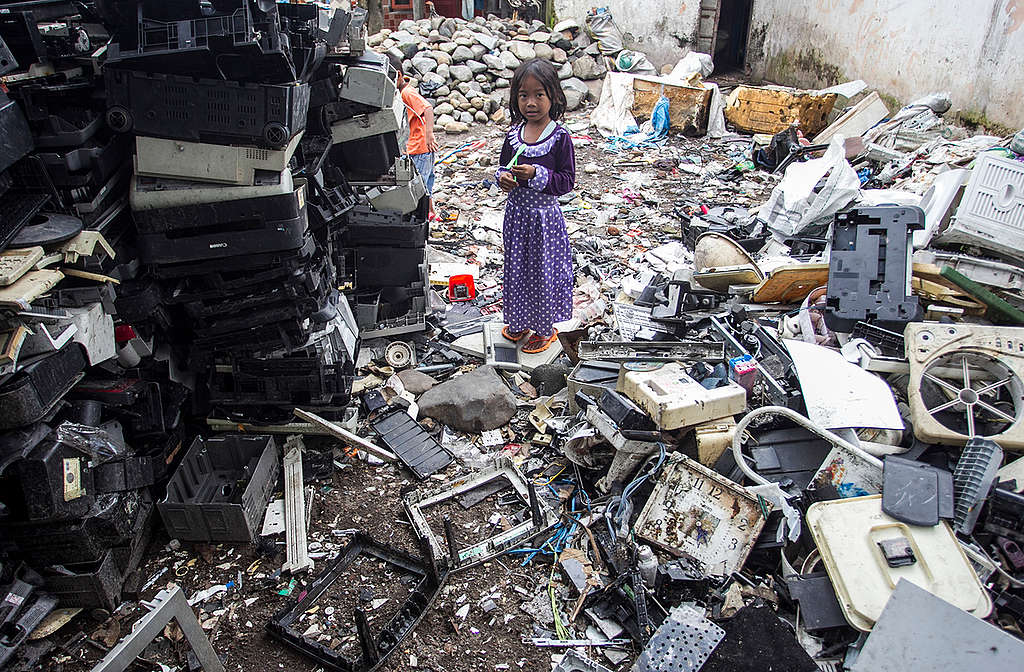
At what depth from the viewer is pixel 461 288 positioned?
566 centimetres

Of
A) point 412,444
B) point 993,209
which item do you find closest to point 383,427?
point 412,444

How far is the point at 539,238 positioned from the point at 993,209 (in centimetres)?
290

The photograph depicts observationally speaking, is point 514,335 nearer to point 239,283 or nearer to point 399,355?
point 399,355

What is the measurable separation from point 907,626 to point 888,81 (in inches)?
373

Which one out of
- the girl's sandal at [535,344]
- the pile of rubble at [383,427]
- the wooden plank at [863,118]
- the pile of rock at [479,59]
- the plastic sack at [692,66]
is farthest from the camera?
the plastic sack at [692,66]

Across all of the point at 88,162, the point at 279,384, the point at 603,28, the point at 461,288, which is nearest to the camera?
the point at 88,162

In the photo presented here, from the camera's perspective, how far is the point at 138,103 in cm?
290

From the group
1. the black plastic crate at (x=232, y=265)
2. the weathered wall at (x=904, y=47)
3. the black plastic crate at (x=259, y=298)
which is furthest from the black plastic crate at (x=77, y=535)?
the weathered wall at (x=904, y=47)

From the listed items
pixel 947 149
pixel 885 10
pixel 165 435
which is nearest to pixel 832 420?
pixel 165 435

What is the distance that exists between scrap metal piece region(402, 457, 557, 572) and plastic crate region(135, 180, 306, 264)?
151cm

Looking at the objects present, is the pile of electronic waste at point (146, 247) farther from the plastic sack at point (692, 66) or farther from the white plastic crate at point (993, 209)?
the plastic sack at point (692, 66)

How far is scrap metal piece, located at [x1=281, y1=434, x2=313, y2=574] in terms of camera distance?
3.20 meters

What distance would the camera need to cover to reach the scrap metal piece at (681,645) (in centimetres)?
254

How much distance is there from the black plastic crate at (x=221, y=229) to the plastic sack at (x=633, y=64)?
10648mm
